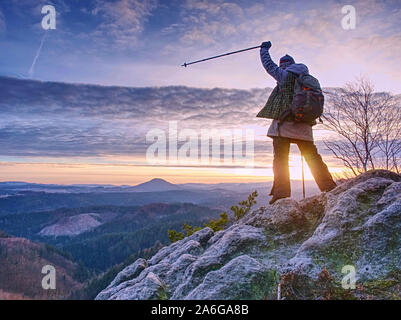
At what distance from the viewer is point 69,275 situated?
149000 mm

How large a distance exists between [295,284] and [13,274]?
614ft

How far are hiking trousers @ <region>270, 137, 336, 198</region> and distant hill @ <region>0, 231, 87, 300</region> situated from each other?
148 metres

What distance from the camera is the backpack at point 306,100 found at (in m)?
6.82

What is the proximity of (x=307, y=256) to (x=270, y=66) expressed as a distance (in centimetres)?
442

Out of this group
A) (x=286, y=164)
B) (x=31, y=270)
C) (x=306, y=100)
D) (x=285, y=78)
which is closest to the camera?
(x=306, y=100)

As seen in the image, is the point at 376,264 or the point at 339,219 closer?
the point at 376,264

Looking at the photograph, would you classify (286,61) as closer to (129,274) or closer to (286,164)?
(286,164)

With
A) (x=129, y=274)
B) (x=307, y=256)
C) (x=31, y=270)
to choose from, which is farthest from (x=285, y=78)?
(x=31, y=270)

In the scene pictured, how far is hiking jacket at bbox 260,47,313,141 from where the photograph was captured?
715 centimetres

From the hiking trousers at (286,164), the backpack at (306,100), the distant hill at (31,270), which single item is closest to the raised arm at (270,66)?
the backpack at (306,100)

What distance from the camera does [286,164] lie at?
737 cm

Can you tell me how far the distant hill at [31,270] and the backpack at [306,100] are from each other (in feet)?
490
